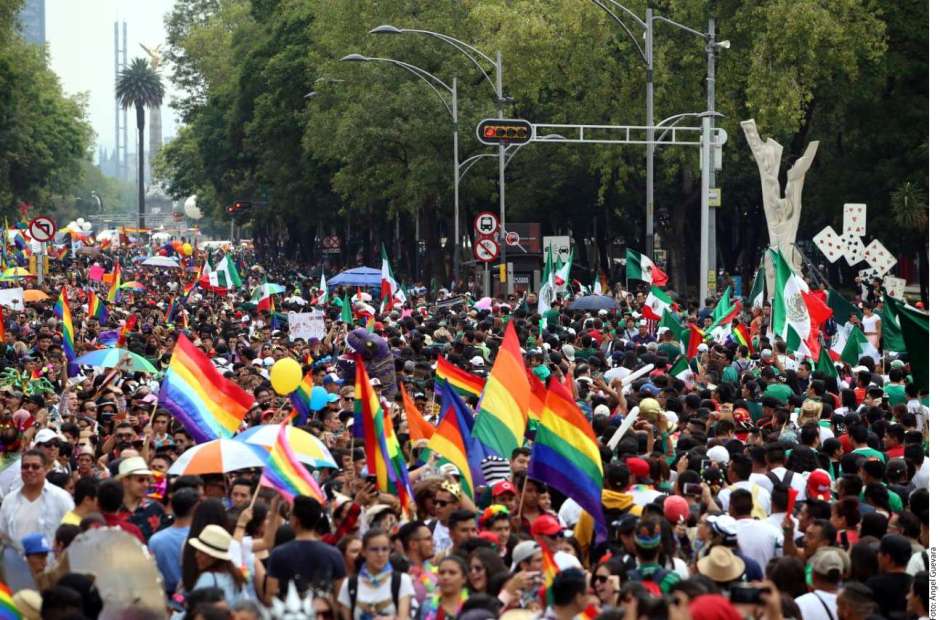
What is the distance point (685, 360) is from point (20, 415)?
7818 mm

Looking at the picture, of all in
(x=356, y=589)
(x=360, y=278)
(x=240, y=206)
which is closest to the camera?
(x=356, y=589)

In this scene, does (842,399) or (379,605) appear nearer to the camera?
(379,605)

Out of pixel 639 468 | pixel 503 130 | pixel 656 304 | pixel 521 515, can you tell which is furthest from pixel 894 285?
pixel 521 515

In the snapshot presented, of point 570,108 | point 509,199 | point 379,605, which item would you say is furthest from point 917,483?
Result: point 509,199

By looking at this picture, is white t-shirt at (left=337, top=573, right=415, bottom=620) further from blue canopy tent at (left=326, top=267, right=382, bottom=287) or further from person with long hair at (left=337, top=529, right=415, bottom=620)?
blue canopy tent at (left=326, top=267, right=382, bottom=287)

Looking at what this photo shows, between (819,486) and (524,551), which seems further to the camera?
(819,486)

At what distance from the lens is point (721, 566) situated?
28.5 ft

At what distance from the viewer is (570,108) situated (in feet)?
159

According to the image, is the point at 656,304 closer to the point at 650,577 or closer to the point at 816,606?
the point at 650,577

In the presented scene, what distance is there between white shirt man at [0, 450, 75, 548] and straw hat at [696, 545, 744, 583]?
389cm

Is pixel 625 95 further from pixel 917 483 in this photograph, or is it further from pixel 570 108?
pixel 917 483

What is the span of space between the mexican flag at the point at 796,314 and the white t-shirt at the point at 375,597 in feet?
41.9

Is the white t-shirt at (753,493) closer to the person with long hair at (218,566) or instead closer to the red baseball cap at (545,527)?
the red baseball cap at (545,527)

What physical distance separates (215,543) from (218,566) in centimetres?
13
